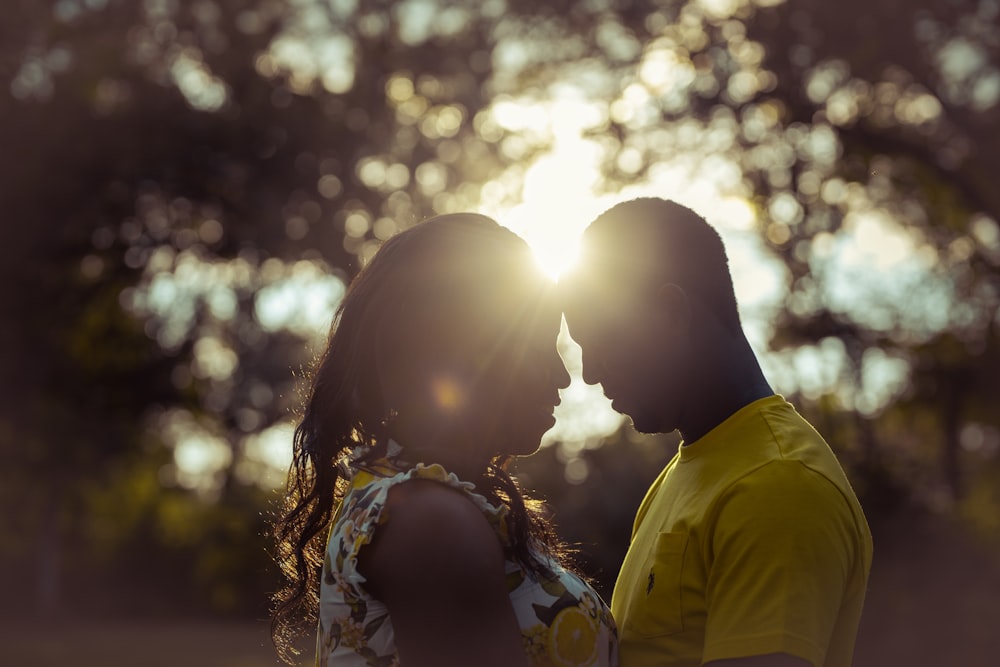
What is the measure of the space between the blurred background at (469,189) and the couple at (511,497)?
239 inches

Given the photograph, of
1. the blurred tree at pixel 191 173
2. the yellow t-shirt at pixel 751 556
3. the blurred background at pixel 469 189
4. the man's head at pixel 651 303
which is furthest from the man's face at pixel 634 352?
the blurred tree at pixel 191 173

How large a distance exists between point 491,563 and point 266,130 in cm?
1514

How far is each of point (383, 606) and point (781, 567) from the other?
2.74ft

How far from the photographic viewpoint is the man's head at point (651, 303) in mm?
3105

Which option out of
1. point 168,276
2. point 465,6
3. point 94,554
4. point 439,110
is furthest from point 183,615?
point 465,6

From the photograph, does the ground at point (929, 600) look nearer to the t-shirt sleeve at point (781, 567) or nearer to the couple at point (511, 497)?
the couple at point (511, 497)

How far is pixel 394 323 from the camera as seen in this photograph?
2553 mm

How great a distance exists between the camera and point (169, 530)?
31.6 meters

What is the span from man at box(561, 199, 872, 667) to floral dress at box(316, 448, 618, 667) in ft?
0.83

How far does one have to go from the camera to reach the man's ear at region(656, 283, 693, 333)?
3100mm

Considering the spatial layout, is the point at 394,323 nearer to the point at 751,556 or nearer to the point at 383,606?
the point at 383,606

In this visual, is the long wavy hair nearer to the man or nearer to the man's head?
the man

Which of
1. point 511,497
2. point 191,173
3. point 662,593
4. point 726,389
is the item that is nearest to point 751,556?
point 662,593

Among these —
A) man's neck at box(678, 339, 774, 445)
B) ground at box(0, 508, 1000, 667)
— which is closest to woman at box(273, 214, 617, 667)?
man's neck at box(678, 339, 774, 445)
